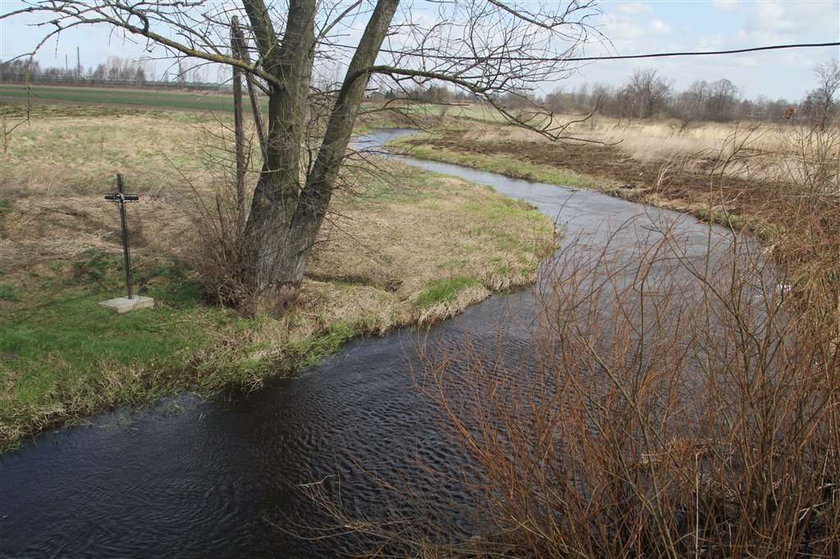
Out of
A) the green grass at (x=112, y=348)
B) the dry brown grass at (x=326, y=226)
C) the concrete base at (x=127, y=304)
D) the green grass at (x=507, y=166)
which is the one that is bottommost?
the green grass at (x=112, y=348)

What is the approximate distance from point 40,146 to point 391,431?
19.9 meters

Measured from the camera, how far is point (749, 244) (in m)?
3.93

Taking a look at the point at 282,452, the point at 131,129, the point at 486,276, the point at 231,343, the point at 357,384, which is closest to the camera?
the point at 282,452

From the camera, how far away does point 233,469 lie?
630 cm

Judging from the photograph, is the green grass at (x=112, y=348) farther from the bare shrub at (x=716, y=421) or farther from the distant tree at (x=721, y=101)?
the distant tree at (x=721, y=101)

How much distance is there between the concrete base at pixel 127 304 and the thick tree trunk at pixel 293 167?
4.49 feet

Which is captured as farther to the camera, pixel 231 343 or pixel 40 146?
pixel 40 146

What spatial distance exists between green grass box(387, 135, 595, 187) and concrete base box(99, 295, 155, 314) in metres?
15.9

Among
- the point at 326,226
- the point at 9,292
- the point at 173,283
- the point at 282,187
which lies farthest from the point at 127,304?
the point at 326,226

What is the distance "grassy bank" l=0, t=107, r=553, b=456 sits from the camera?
7668 mm

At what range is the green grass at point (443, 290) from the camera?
35.5 feet

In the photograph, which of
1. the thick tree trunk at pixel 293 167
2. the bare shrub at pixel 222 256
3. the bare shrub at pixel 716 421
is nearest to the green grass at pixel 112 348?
the bare shrub at pixel 222 256

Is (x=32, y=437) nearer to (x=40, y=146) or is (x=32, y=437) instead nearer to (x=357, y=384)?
(x=357, y=384)

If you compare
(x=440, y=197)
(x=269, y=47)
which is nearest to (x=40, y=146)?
(x=440, y=197)
